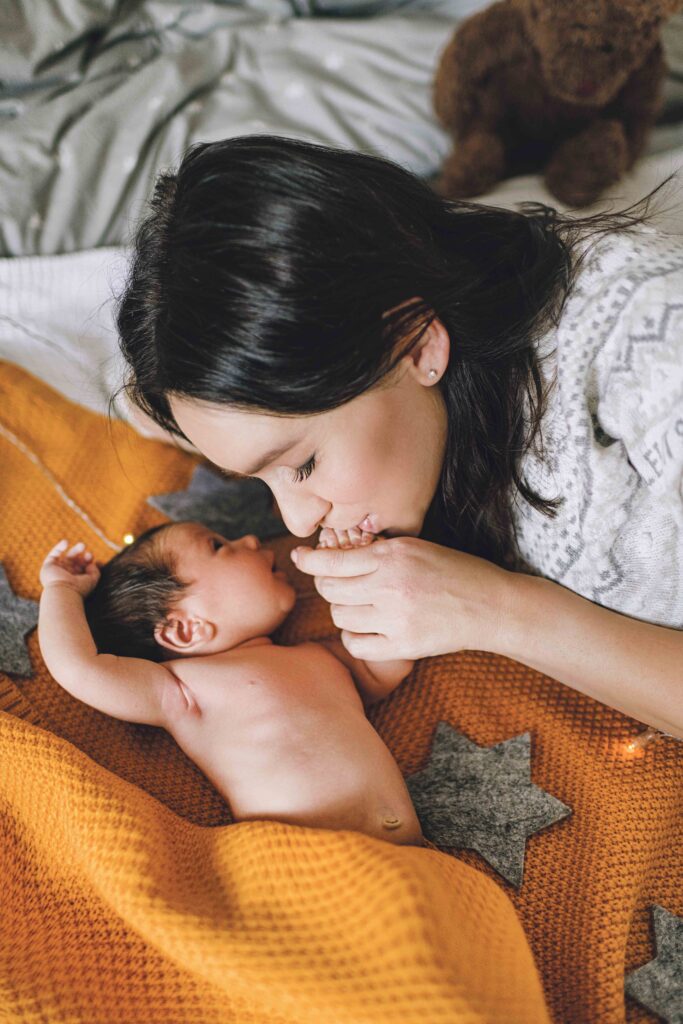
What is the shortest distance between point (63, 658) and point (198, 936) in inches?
15.8

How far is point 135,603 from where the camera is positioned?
107 centimetres

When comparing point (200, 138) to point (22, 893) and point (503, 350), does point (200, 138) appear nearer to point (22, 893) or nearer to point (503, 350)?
point (503, 350)

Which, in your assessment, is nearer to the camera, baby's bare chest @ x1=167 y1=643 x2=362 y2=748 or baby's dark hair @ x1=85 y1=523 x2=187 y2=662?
baby's bare chest @ x1=167 y1=643 x2=362 y2=748

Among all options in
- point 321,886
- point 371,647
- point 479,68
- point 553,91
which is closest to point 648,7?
point 553,91

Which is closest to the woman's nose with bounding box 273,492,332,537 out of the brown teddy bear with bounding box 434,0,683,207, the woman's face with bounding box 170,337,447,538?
the woman's face with bounding box 170,337,447,538

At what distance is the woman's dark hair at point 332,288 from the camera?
729mm

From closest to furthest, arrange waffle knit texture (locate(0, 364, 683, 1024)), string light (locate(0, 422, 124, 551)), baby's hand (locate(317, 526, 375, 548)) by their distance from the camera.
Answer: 1. waffle knit texture (locate(0, 364, 683, 1024))
2. baby's hand (locate(317, 526, 375, 548))
3. string light (locate(0, 422, 124, 551))

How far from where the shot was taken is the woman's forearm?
0.89 m

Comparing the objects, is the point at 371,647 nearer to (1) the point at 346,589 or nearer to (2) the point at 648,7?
(1) the point at 346,589

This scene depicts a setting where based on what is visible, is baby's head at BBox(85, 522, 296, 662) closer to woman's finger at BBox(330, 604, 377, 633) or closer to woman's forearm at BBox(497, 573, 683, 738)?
woman's finger at BBox(330, 604, 377, 633)

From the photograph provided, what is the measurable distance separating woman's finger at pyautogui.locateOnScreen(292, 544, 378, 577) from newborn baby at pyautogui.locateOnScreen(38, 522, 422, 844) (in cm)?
16

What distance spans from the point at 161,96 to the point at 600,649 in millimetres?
1320

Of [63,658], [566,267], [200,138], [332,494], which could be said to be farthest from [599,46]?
[63,658]

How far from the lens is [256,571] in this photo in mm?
1108
